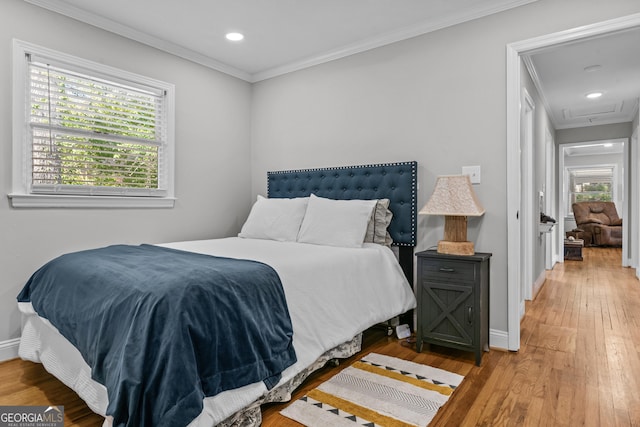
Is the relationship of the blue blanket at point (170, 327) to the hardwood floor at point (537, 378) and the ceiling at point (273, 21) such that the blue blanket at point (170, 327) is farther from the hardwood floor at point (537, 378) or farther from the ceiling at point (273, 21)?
the ceiling at point (273, 21)

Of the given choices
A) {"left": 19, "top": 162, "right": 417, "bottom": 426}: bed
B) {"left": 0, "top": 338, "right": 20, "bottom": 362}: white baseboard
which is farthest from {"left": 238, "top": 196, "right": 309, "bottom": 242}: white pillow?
{"left": 0, "top": 338, "right": 20, "bottom": 362}: white baseboard

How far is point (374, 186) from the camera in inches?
131

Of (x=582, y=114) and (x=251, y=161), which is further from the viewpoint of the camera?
(x=582, y=114)

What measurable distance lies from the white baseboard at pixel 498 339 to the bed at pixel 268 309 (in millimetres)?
622

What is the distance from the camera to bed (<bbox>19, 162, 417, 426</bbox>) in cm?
142

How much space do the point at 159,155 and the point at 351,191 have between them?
1.79 metres

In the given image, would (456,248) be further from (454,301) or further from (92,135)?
(92,135)

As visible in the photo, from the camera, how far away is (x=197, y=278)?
1.66 m

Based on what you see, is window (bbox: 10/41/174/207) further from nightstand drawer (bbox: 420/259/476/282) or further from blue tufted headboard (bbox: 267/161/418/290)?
nightstand drawer (bbox: 420/259/476/282)

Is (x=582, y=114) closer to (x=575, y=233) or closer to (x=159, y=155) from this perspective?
(x=575, y=233)

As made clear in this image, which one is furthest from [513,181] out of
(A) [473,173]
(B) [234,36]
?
(B) [234,36]

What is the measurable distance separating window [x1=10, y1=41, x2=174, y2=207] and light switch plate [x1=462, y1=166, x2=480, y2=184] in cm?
257

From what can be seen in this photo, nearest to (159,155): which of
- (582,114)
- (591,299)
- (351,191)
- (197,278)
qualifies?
(351,191)

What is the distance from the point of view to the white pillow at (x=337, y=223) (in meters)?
2.95
